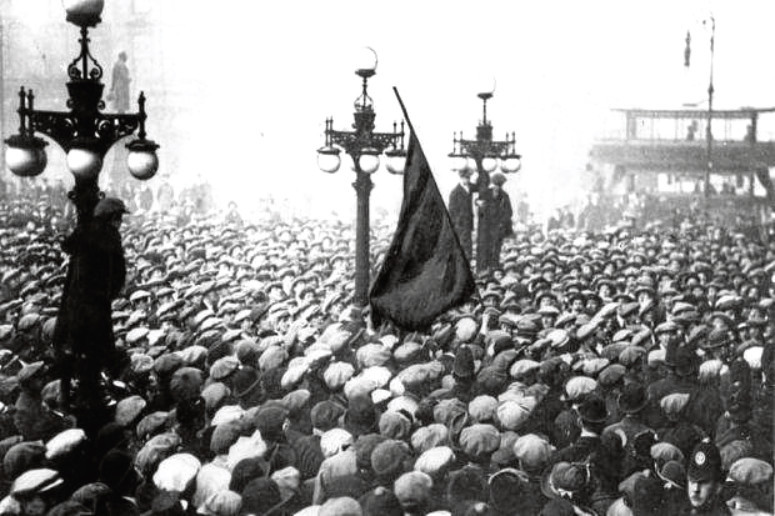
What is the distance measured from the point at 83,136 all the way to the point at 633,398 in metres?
6.02

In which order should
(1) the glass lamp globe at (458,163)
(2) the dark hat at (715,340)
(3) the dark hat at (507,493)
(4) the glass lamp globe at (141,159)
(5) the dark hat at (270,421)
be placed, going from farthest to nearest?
(1) the glass lamp globe at (458,163) → (2) the dark hat at (715,340) → (5) the dark hat at (270,421) → (4) the glass lamp globe at (141,159) → (3) the dark hat at (507,493)

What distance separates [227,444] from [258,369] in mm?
2494

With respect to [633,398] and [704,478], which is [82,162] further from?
[704,478]

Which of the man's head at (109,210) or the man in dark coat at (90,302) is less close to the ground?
the man's head at (109,210)

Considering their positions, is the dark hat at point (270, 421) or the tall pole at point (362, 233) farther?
the tall pole at point (362, 233)

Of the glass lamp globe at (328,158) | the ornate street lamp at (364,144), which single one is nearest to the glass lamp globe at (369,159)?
the ornate street lamp at (364,144)

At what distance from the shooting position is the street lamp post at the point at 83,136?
8695 millimetres

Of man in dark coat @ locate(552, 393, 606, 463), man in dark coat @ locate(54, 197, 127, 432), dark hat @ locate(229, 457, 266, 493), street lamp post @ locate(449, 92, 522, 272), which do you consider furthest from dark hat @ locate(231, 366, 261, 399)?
street lamp post @ locate(449, 92, 522, 272)

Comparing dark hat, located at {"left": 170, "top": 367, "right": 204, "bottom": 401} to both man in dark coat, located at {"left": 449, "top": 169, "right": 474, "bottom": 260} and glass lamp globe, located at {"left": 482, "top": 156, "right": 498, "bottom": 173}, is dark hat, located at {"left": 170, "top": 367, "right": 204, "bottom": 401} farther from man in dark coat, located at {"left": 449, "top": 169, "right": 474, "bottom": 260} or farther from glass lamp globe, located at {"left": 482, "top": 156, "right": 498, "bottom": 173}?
man in dark coat, located at {"left": 449, "top": 169, "right": 474, "bottom": 260}

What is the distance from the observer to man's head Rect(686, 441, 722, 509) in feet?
27.5

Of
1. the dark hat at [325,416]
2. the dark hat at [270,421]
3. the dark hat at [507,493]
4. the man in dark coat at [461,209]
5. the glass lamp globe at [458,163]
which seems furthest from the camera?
the man in dark coat at [461,209]

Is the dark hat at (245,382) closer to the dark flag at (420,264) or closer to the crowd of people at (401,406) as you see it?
the crowd of people at (401,406)

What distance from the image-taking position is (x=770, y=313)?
1493 cm

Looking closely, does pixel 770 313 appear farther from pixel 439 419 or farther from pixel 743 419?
pixel 439 419
